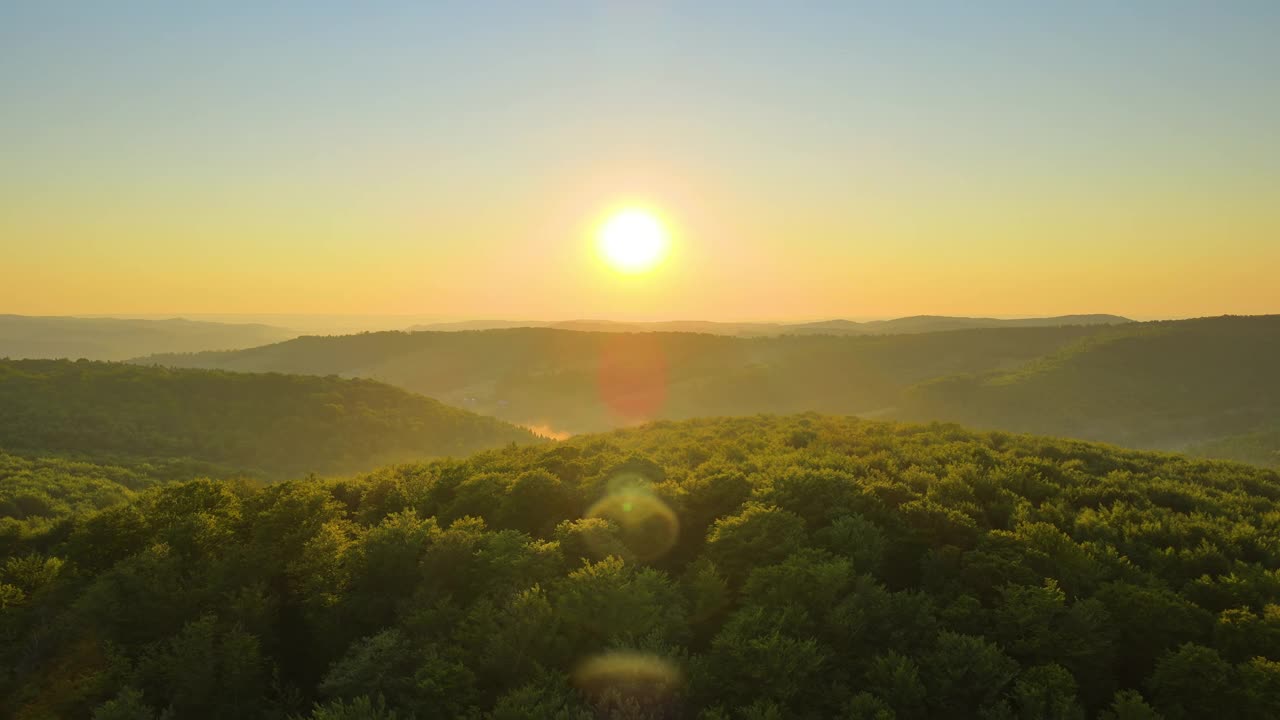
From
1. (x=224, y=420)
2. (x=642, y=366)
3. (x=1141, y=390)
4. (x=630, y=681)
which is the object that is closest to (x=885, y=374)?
(x=1141, y=390)

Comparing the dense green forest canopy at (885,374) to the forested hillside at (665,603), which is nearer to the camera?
the forested hillside at (665,603)

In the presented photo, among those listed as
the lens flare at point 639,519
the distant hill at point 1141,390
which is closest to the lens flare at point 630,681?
the lens flare at point 639,519

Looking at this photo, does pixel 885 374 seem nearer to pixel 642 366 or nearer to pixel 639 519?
pixel 642 366

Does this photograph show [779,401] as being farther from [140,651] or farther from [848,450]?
[140,651]

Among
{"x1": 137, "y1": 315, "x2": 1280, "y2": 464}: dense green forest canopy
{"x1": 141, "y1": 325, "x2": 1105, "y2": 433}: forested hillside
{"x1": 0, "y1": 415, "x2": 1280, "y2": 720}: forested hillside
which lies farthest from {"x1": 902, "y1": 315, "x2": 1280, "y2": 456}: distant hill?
{"x1": 0, "y1": 415, "x2": 1280, "y2": 720}: forested hillside

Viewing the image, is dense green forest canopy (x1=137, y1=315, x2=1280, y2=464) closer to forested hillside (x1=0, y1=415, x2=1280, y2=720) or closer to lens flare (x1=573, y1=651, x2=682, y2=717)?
forested hillside (x1=0, y1=415, x2=1280, y2=720)

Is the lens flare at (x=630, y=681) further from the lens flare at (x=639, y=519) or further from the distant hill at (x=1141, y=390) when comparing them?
the distant hill at (x=1141, y=390)

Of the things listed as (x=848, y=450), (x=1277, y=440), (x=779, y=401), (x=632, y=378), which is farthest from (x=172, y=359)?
(x=1277, y=440)
